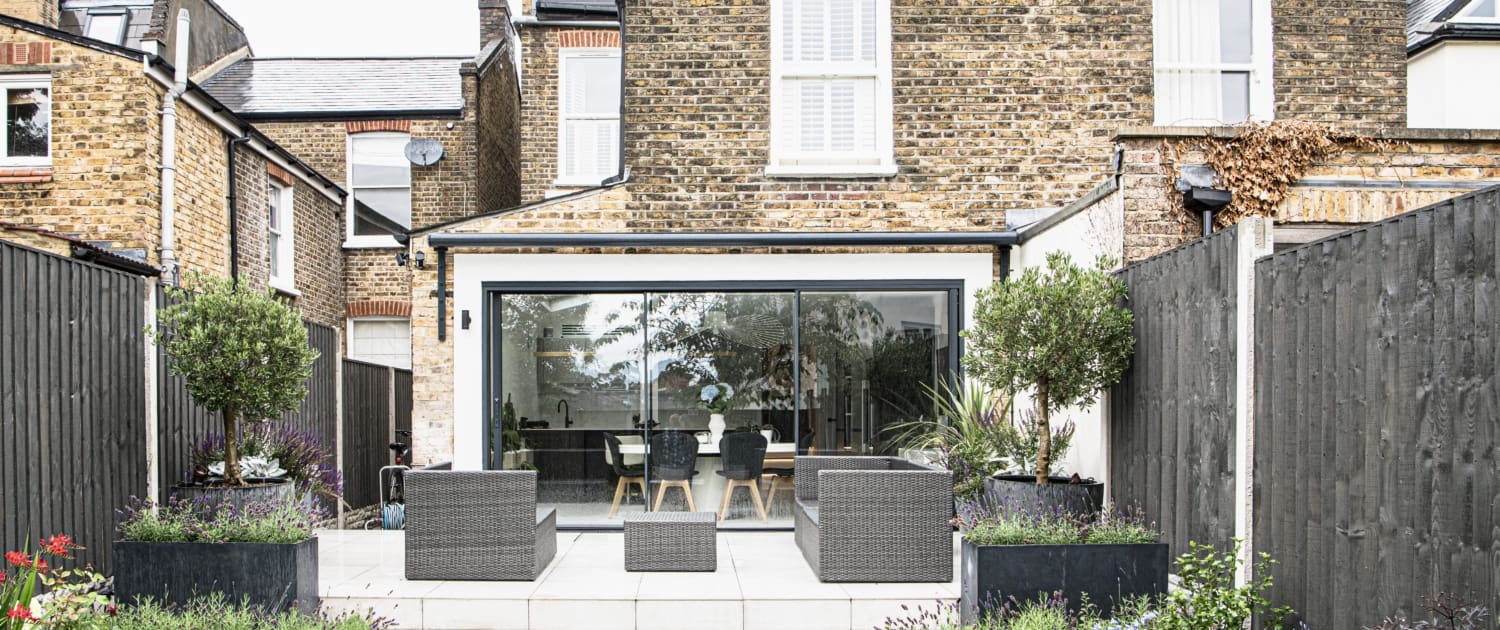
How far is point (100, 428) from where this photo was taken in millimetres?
6461

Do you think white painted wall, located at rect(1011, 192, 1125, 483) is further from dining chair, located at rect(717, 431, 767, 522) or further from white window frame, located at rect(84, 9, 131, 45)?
white window frame, located at rect(84, 9, 131, 45)

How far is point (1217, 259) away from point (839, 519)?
262 cm

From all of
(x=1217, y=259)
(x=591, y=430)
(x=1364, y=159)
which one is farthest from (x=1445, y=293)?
(x=591, y=430)

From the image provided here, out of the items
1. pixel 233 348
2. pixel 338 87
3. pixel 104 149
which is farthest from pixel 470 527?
pixel 338 87

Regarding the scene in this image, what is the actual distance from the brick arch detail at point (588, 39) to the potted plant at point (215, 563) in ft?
29.4

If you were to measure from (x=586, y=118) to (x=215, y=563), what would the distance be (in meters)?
8.77

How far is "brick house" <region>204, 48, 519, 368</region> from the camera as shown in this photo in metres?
15.2

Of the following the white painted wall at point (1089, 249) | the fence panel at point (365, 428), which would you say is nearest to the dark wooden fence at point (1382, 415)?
the white painted wall at point (1089, 249)

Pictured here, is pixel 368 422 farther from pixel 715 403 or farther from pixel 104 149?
pixel 715 403

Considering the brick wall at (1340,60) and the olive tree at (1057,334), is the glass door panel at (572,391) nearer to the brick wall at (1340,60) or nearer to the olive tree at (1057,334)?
the olive tree at (1057,334)

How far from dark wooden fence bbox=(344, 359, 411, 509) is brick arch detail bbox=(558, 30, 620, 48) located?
4.56 metres

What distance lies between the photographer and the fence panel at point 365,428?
36.6 feet

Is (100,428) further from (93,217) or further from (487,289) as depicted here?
(93,217)

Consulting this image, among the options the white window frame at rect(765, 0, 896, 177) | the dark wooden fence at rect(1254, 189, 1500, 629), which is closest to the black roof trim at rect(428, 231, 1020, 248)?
the white window frame at rect(765, 0, 896, 177)
